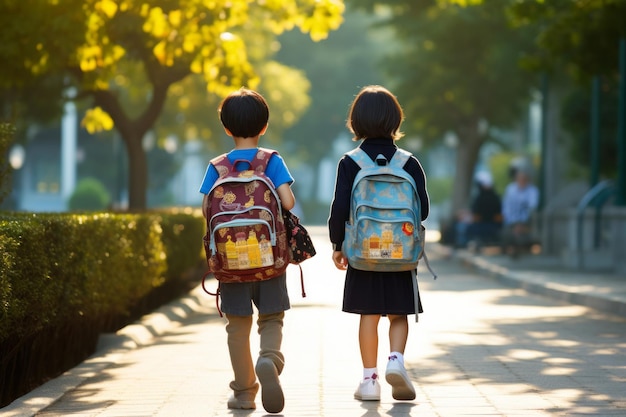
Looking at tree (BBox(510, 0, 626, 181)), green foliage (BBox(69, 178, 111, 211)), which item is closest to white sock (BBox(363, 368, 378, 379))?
tree (BBox(510, 0, 626, 181))

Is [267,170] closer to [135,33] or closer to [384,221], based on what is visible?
[384,221]

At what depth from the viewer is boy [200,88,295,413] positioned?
7574 mm

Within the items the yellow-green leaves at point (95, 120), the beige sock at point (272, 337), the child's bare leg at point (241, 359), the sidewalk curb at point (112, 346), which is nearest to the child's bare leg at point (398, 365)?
the beige sock at point (272, 337)

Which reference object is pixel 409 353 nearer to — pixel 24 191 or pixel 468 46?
pixel 468 46

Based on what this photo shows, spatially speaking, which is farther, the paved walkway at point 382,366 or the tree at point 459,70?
the tree at point 459,70

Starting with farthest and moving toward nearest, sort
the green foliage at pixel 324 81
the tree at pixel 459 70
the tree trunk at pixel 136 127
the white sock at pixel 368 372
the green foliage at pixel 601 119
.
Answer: the green foliage at pixel 324 81
the tree at pixel 459 70
the green foliage at pixel 601 119
the tree trunk at pixel 136 127
the white sock at pixel 368 372

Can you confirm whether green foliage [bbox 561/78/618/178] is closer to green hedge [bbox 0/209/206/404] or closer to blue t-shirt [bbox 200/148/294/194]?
green hedge [bbox 0/209/206/404]

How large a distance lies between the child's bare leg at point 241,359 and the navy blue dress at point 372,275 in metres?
0.65

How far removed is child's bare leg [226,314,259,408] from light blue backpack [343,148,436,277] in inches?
28.7

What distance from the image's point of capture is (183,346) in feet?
39.0

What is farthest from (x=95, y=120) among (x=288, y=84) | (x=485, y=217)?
(x=288, y=84)

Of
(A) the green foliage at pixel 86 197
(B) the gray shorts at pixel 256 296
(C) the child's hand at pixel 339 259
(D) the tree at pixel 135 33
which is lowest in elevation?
(B) the gray shorts at pixel 256 296

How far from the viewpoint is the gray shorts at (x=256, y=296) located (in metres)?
7.58

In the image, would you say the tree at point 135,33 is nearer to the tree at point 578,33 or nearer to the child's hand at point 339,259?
the tree at point 578,33
